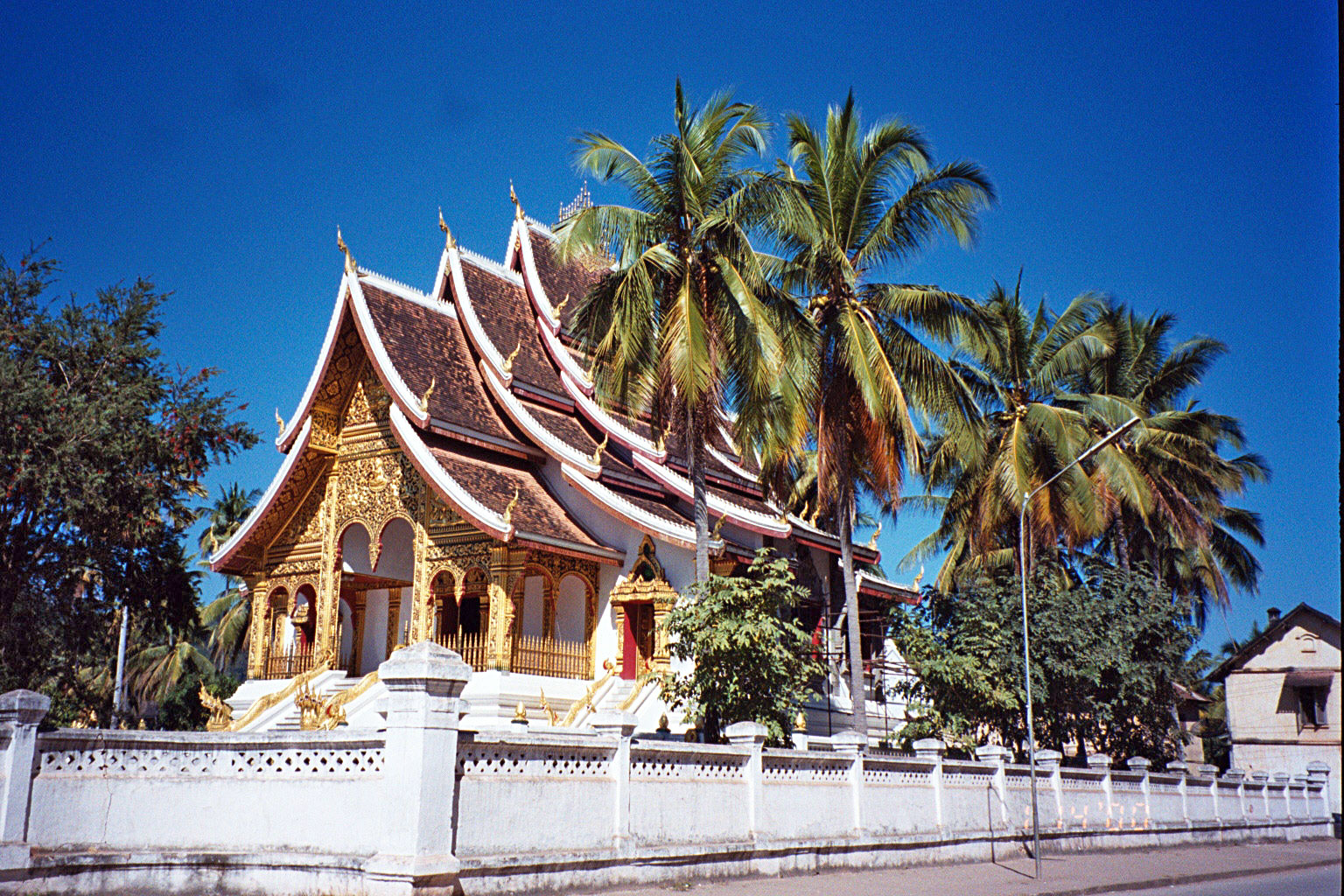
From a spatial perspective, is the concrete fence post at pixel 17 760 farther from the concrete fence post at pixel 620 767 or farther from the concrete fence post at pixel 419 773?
the concrete fence post at pixel 620 767

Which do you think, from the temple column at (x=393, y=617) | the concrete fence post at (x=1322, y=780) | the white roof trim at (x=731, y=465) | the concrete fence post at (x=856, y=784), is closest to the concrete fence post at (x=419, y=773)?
the concrete fence post at (x=856, y=784)

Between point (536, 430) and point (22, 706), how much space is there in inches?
531

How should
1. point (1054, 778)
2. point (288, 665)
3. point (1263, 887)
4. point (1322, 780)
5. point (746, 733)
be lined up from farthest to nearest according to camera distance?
point (1322, 780) < point (288, 665) < point (1054, 778) < point (1263, 887) < point (746, 733)

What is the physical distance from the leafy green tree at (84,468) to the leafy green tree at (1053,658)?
42.8 feet

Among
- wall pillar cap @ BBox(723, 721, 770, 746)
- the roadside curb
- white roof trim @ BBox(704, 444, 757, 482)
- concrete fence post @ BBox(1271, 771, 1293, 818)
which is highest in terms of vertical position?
white roof trim @ BBox(704, 444, 757, 482)

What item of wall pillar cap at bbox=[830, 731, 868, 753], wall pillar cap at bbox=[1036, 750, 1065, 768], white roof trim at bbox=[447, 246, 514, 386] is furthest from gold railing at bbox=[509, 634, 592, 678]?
wall pillar cap at bbox=[1036, 750, 1065, 768]

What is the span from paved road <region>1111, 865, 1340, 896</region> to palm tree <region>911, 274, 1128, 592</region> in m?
8.05

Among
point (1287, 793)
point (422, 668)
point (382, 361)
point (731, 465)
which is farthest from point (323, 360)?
point (1287, 793)

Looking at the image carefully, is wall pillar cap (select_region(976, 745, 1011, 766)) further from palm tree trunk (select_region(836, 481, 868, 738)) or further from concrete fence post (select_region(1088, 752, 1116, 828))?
concrete fence post (select_region(1088, 752, 1116, 828))

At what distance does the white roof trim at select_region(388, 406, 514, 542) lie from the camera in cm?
1988

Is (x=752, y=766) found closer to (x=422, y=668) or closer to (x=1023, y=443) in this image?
(x=422, y=668)

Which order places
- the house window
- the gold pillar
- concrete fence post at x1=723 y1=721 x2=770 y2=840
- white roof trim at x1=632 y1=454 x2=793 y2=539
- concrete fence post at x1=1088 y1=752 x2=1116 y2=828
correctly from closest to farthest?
concrete fence post at x1=723 y1=721 x2=770 y2=840
concrete fence post at x1=1088 y1=752 x2=1116 y2=828
white roof trim at x1=632 y1=454 x2=793 y2=539
the gold pillar
the house window

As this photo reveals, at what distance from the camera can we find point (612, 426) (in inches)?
915

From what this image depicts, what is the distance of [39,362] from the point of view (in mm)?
19203
